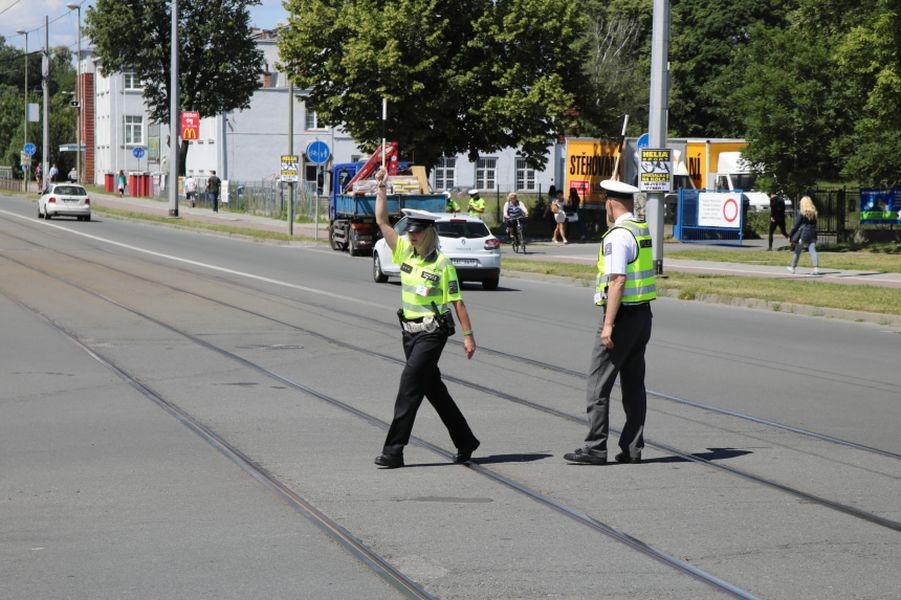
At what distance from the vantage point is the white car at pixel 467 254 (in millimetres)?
25391

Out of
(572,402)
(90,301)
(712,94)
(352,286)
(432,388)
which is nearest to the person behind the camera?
(432,388)

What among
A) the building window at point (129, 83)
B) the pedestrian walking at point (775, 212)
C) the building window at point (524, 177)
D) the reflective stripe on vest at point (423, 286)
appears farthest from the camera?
the building window at point (129, 83)

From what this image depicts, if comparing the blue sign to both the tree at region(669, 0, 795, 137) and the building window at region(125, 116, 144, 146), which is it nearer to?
the tree at region(669, 0, 795, 137)

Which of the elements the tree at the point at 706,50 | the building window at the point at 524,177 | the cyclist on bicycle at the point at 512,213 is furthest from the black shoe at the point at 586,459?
the building window at the point at 524,177

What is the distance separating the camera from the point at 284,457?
8.98 m

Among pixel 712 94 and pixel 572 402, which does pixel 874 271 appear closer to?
pixel 572 402

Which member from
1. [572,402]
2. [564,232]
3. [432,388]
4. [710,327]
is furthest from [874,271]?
[432,388]

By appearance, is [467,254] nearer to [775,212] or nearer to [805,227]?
[805,227]

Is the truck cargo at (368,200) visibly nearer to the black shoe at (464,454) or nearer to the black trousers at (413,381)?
the black shoe at (464,454)

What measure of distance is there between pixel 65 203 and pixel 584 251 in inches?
912

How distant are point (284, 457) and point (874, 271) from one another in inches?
881

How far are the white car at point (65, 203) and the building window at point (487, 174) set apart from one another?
3425cm

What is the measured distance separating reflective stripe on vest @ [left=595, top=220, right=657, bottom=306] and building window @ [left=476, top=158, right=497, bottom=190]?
74198mm

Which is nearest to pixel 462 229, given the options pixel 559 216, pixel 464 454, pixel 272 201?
pixel 559 216
